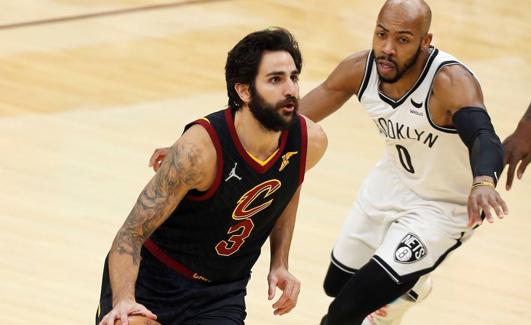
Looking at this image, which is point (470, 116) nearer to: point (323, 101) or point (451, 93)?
point (451, 93)

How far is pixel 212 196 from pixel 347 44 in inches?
271

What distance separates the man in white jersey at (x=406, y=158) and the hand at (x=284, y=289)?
585mm

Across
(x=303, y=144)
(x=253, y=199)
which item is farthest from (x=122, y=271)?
(x=303, y=144)

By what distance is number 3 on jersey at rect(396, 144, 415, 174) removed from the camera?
19.9ft

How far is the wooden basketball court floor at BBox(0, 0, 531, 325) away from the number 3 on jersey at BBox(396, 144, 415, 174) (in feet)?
4.16

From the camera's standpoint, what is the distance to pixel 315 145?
17.5 ft

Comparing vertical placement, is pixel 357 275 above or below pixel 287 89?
below

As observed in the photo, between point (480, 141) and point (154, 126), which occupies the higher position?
point (480, 141)

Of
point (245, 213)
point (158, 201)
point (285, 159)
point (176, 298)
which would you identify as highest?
point (285, 159)

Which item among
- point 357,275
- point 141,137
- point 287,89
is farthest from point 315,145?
point 141,137

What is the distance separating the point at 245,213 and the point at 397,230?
3.68ft

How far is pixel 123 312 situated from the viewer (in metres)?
4.66

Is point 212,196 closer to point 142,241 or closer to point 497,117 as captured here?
point 142,241

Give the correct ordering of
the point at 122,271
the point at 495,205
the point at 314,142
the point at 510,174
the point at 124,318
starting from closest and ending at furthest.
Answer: the point at 124,318 < the point at 122,271 < the point at 495,205 < the point at 314,142 < the point at 510,174
